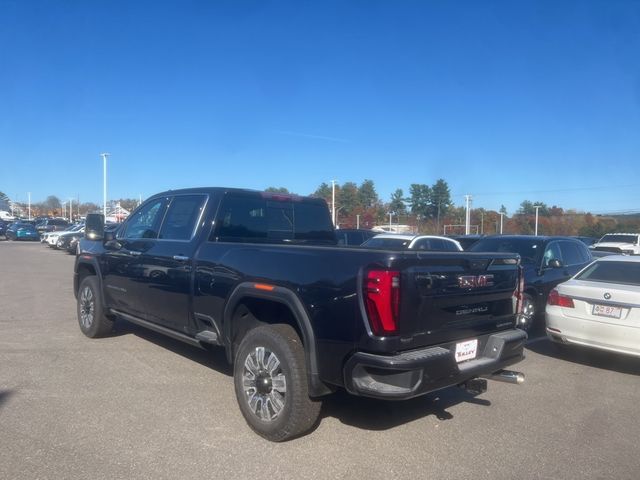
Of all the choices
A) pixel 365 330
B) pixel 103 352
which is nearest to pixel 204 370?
pixel 103 352

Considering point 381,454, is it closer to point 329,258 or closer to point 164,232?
point 329,258

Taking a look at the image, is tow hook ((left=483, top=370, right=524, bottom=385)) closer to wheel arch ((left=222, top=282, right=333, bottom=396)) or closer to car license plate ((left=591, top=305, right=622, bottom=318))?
wheel arch ((left=222, top=282, right=333, bottom=396))

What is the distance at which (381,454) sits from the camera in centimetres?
399

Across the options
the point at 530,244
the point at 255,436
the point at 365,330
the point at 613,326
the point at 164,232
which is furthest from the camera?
the point at 530,244

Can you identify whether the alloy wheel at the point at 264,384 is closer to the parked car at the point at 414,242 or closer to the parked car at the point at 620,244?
the parked car at the point at 414,242

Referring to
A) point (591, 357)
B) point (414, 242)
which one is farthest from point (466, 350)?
point (414, 242)

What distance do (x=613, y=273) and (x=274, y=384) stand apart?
510 centimetres

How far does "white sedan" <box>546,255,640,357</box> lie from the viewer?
20.2 ft

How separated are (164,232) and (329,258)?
2697 millimetres

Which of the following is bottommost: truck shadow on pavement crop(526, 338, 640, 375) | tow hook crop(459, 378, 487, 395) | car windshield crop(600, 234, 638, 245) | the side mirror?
truck shadow on pavement crop(526, 338, 640, 375)

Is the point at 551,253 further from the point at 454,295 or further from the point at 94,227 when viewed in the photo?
the point at 94,227

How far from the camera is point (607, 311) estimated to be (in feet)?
20.9

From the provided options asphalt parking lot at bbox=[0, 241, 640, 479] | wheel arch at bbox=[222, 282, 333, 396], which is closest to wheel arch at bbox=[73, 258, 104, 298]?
asphalt parking lot at bbox=[0, 241, 640, 479]

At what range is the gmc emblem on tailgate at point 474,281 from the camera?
4062mm
